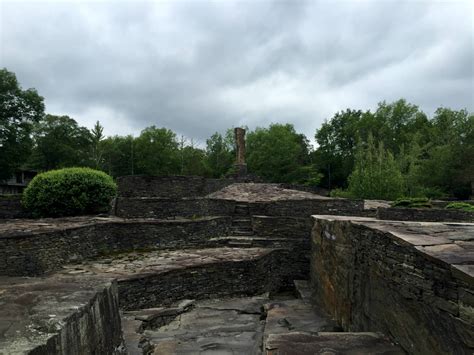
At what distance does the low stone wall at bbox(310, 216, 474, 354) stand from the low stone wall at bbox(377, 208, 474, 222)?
7692mm

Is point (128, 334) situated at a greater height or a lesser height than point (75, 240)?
lesser

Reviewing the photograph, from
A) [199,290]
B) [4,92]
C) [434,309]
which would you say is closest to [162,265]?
[199,290]

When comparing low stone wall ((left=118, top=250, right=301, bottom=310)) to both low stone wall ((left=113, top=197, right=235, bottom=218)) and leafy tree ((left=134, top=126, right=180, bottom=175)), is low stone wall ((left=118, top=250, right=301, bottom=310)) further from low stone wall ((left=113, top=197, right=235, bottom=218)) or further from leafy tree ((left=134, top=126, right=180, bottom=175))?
leafy tree ((left=134, top=126, right=180, bottom=175))

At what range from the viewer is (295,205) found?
13.4 metres

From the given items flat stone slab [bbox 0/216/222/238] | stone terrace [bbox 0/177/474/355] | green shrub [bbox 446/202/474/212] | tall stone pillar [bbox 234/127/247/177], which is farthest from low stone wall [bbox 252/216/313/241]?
tall stone pillar [bbox 234/127/247/177]

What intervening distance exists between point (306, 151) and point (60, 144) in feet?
104

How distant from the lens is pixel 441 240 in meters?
3.53

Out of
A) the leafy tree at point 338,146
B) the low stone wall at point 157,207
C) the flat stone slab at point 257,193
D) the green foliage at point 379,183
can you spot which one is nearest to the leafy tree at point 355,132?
the leafy tree at point 338,146

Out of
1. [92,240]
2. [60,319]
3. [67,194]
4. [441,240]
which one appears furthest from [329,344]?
[67,194]

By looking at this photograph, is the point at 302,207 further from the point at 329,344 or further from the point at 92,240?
the point at 329,344

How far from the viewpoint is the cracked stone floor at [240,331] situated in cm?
356

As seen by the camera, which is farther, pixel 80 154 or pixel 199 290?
pixel 80 154

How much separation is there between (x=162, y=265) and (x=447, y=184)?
94.1ft

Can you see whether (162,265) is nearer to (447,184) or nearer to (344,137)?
(447,184)
